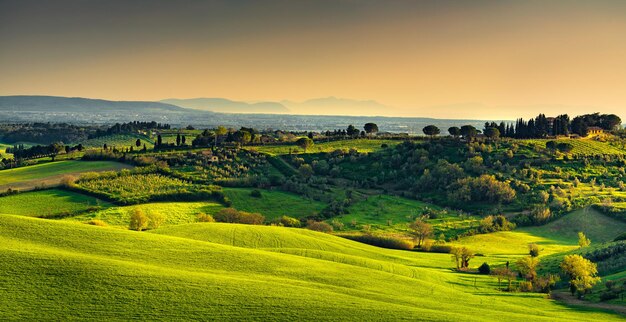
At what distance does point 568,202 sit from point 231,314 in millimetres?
92104

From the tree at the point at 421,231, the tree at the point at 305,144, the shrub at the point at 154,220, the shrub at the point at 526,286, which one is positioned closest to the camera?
the shrub at the point at 526,286

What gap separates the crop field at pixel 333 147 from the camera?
6550 inches

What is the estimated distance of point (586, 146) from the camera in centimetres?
15688

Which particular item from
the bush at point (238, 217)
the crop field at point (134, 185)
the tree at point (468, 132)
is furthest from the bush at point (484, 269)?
the tree at point (468, 132)

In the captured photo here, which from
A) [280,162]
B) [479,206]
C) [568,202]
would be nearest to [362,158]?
[280,162]

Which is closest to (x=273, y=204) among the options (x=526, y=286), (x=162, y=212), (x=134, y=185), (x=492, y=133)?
(x=162, y=212)

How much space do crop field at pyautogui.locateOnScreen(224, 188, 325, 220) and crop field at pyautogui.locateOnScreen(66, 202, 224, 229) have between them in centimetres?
590

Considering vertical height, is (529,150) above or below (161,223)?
above

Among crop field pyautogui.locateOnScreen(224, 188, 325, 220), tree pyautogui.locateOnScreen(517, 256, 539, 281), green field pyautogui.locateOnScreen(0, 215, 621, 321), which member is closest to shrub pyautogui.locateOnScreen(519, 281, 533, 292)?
tree pyautogui.locateOnScreen(517, 256, 539, 281)

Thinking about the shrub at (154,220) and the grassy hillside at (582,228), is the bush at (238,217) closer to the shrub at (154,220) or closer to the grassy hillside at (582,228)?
the shrub at (154,220)

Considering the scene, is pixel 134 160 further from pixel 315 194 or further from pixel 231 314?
pixel 231 314

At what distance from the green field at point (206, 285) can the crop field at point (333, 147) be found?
107768 millimetres

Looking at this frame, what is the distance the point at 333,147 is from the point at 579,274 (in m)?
124

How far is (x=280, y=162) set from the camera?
152m
